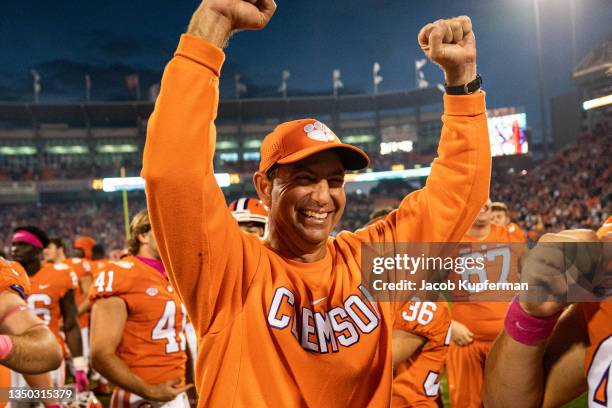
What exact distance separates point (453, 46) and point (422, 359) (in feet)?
7.33

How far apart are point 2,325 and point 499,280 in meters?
3.09

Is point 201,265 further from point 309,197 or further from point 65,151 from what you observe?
point 65,151

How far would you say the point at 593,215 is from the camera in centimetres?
2141

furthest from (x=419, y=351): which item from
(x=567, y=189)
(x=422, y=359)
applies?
(x=567, y=189)

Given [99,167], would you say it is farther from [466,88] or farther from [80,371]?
[466,88]

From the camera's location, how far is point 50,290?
6559 millimetres

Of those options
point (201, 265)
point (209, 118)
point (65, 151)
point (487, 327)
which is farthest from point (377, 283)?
point (65, 151)

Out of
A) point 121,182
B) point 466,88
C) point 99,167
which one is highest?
point 99,167

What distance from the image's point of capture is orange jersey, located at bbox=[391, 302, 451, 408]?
3.28 metres

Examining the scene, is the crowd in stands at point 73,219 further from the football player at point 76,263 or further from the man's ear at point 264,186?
the man's ear at point 264,186

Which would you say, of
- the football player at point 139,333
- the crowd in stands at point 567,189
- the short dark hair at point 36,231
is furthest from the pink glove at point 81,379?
the crowd in stands at point 567,189

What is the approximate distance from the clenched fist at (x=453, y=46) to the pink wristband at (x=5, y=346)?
2.30 metres

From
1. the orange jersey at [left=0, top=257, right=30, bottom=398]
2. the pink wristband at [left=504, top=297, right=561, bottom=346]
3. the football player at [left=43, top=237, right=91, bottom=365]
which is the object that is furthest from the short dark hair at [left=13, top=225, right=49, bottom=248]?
the pink wristband at [left=504, top=297, right=561, bottom=346]

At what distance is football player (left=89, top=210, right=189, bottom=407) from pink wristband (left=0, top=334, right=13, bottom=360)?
116 centimetres
